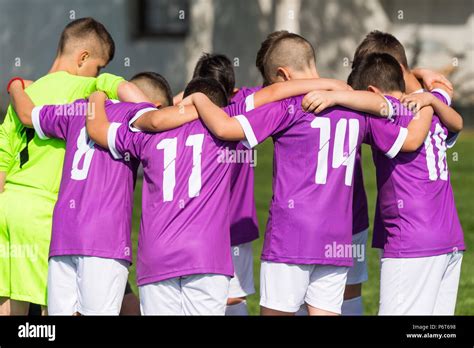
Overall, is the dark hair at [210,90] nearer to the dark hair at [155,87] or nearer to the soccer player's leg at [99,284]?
the dark hair at [155,87]

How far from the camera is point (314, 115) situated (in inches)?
233

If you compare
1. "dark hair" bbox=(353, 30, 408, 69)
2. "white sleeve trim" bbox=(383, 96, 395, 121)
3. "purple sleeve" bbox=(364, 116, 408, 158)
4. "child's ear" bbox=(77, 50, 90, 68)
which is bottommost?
"purple sleeve" bbox=(364, 116, 408, 158)

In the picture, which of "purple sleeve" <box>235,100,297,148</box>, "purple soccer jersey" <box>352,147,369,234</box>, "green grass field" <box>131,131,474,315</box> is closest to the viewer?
"purple sleeve" <box>235,100,297,148</box>

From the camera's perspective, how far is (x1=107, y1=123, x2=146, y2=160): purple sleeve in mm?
5910

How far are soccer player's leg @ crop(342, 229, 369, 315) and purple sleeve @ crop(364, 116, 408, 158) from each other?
0.99 metres

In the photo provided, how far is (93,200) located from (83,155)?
256mm

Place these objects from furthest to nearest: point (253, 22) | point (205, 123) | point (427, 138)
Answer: point (253, 22), point (427, 138), point (205, 123)

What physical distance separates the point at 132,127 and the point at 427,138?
162cm

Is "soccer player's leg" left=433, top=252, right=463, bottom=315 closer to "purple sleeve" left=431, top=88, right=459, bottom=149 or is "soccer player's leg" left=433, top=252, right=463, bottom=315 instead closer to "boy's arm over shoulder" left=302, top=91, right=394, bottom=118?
"purple sleeve" left=431, top=88, right=459, bottom=149

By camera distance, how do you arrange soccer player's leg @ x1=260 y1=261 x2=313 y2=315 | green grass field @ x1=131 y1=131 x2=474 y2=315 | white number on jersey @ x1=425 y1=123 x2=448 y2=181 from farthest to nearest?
green grass field @ x1=131 y1=131 x2=474 y2=315
white number on jersey @ x1=425 y1=123 x2=448 y2=181
soccer player's leg @ x1=260 y1=261 x2=313 y2=315

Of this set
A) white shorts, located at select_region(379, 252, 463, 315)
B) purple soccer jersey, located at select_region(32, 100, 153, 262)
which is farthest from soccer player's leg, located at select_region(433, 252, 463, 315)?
purple soccer jersey, located at select_region(32, 100, 153, 262)

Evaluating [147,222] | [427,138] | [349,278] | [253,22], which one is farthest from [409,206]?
[253,22]

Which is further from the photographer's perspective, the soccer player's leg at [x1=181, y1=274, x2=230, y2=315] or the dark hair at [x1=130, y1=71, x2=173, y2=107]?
the dark hair at [x1=130, y1=71, x2=173, y2=107]
